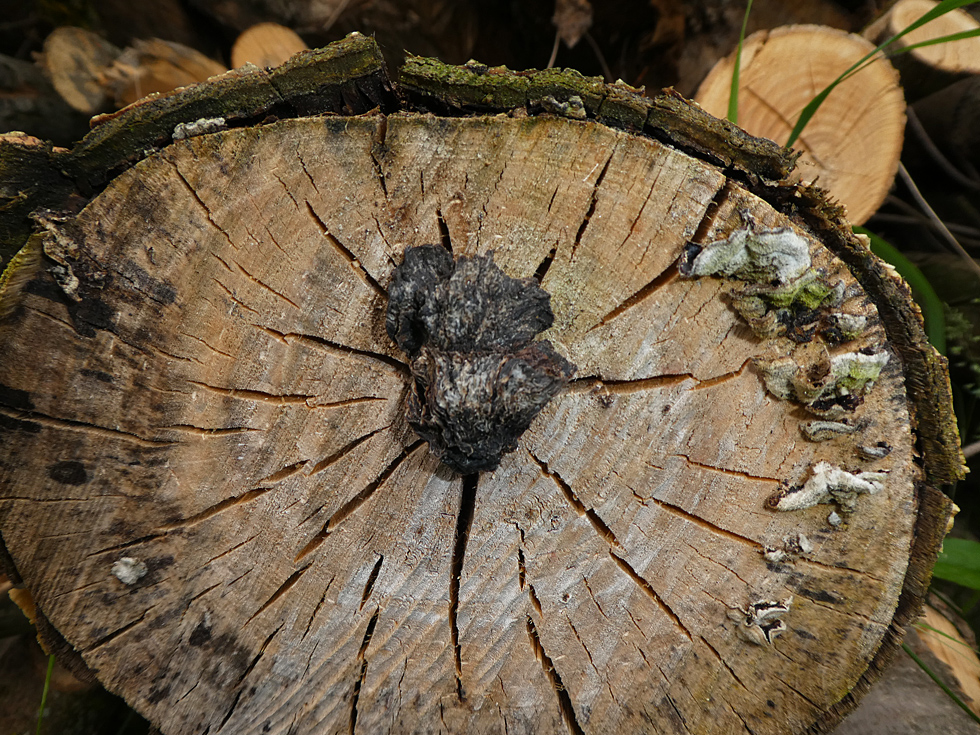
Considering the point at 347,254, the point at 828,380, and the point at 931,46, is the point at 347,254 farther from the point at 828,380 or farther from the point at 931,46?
the point at 931,46

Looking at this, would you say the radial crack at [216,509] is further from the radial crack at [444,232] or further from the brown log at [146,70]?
the brown log at [146,70]

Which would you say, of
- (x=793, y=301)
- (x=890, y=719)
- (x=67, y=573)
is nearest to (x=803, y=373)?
(x=793, y=301)

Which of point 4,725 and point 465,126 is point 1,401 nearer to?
point 465,126

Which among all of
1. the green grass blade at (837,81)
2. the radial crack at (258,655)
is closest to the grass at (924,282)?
the green grass blade at (837,81)

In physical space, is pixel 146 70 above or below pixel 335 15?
below

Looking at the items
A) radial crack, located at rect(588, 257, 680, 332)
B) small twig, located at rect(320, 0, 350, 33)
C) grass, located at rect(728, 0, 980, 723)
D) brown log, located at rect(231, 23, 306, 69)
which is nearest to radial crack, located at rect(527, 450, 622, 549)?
radial crack, located at rect(588, 257, 680, 332)

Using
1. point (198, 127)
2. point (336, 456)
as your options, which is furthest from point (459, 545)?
point (198, 127)
